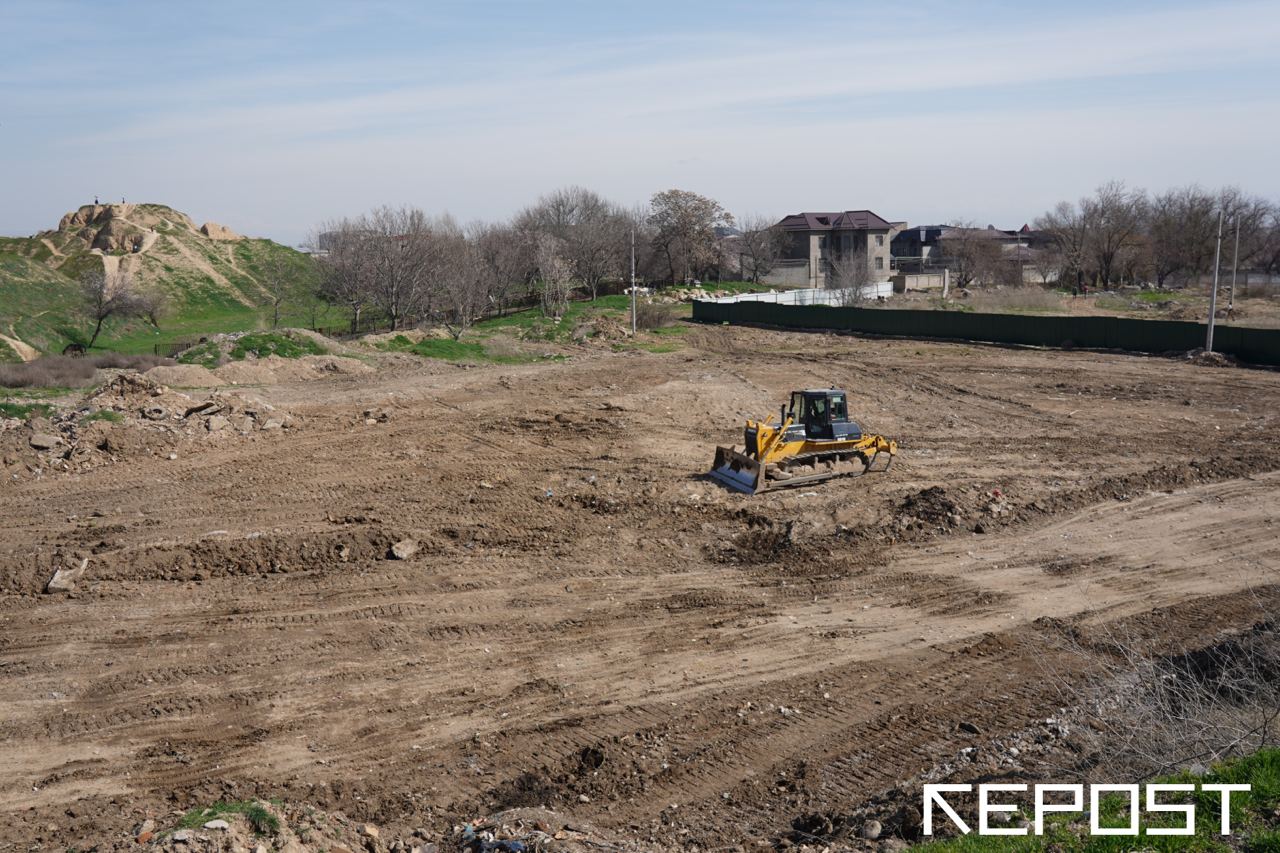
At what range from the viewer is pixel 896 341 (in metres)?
46.5

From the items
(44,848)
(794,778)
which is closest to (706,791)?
(794,778)

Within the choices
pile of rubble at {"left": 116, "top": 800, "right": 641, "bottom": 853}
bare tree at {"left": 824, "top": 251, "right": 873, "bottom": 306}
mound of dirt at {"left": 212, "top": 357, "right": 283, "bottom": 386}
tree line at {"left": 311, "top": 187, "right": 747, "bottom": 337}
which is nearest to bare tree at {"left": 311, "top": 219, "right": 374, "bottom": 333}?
tree line at {"left": 311, "top": 187, "right": 747, "bottom": 337}

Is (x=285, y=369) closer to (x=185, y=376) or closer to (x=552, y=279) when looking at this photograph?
(x=185, y=376)

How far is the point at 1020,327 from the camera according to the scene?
4272 cm

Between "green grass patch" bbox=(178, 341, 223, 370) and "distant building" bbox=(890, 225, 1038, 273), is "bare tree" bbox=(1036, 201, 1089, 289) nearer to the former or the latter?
"distant building" bbox=(890, 225, 1038, 273)

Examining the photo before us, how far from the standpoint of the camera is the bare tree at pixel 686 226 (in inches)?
2940

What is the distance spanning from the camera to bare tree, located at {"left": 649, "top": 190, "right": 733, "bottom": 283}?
245ft

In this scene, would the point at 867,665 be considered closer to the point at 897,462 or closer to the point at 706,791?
the point at 706,791

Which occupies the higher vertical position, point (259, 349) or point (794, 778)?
point (259, 349)

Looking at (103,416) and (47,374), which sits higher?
(47,374)

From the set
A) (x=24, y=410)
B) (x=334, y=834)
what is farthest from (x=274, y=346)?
(x=334, y=834)

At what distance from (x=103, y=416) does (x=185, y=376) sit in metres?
7.34

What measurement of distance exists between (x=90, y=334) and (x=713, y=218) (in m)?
43.1

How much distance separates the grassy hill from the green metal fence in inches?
1030
